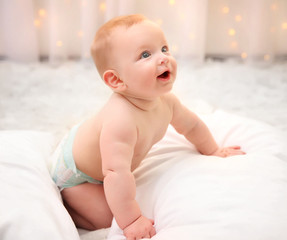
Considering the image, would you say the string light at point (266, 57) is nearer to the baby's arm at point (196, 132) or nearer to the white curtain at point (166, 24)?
the white curtain at point (166, 24)

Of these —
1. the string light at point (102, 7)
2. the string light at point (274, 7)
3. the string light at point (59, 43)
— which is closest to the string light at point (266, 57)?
the string light at point (274, 7)

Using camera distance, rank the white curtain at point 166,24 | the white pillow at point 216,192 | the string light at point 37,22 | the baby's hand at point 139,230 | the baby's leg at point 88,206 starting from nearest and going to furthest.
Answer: the white pillow at point 216,192 → the baby's hand at point 139,230 → the baby's leg at point 88,206 → the white curtain at point 166,24 → the string light at point 37,22

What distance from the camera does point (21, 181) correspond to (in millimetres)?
832

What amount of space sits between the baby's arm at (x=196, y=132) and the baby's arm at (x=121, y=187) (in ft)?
0.79

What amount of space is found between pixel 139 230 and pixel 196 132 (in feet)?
1.14

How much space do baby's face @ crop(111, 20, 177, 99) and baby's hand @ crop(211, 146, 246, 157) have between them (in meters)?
0.30

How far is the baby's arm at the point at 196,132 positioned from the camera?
102 centimetres

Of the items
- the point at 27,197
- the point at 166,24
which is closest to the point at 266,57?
the point at 166,24

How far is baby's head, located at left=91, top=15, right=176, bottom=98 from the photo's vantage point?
2.66 feet

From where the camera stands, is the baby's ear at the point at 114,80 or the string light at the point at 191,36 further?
the string light at the point at 191,36

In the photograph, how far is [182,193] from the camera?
2.63 feet

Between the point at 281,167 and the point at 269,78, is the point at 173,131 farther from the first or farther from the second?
the point at 269,78

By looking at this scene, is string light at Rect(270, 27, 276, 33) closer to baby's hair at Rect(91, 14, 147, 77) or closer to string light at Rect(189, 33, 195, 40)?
string light at Rect(189, 33, 195, 40)

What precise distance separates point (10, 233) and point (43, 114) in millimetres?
950
